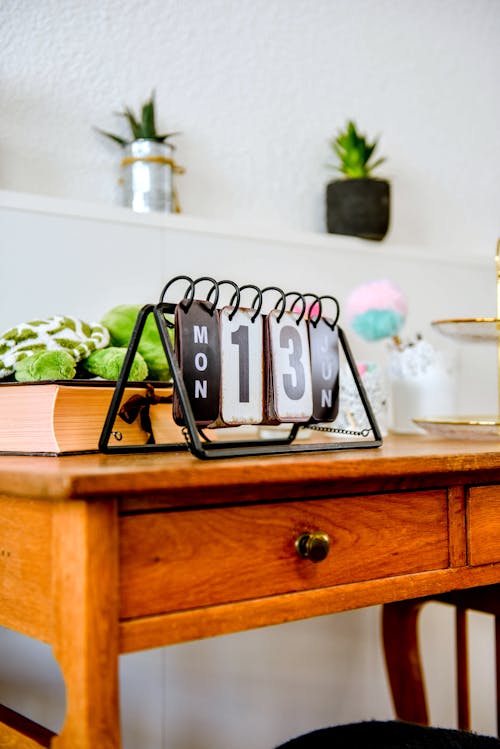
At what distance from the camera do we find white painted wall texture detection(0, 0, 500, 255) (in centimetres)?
140

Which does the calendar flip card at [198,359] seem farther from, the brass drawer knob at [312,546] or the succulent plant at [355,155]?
the succulent plant at [355,155]

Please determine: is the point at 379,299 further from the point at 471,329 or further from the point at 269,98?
the point at 269,98

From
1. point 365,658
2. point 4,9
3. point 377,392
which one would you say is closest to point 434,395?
point 377,392

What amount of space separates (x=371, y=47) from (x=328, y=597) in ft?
4.64

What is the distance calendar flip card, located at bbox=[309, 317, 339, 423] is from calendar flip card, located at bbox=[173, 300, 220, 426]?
167 millimetres

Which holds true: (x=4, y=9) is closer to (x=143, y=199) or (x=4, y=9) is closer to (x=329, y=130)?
(x=143, y=199)

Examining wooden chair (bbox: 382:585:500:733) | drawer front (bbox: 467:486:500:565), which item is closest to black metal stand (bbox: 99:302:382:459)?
drawer front (bbox: 467:486:500:565)

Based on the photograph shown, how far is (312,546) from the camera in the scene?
31.3 inches

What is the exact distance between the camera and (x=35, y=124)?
54.2 inches

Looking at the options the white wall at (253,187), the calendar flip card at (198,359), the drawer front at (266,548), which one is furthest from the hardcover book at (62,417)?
the white wall at (253,187)

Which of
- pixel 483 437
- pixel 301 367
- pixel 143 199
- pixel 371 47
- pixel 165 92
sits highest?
pixel 371 47

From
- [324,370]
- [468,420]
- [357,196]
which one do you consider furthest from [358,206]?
[324,370]

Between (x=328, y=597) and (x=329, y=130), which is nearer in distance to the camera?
(x=328, y=597)

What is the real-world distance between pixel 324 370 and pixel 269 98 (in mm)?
862
